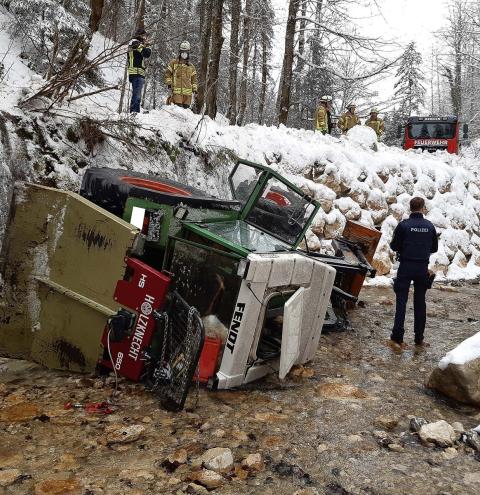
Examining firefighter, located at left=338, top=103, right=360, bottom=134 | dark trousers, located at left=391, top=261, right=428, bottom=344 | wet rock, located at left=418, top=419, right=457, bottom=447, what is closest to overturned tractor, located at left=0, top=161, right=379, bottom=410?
wet rock, located at left=418, top=419, right=457, bottom=447

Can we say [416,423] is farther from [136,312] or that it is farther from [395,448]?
[136,312]

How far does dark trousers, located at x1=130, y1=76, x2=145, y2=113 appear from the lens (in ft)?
27.1

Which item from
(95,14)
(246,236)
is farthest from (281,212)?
(95,14)

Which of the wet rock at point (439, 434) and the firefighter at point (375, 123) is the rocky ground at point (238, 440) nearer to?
the wet rock at point (439, 434)

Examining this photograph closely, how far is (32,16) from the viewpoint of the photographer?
13.3 meters

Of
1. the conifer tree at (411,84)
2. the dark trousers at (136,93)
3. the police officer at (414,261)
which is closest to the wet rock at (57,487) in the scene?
the police officer at (414,261)

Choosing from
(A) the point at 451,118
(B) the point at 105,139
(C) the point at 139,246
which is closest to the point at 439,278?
(B) the point at 105,139

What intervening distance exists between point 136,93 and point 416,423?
7.07 m

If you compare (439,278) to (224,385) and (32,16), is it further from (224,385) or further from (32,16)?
(32,16)

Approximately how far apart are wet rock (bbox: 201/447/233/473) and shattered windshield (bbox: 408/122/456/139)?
62.9 feet

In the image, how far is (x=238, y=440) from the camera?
3.06m

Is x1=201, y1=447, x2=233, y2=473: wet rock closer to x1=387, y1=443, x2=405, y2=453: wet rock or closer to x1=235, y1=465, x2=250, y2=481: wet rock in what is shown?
x1=235, y1=465, x2=250, y2=481: wet rock

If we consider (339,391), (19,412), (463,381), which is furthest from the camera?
(339,391)

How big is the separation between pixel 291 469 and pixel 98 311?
6.25 feet
